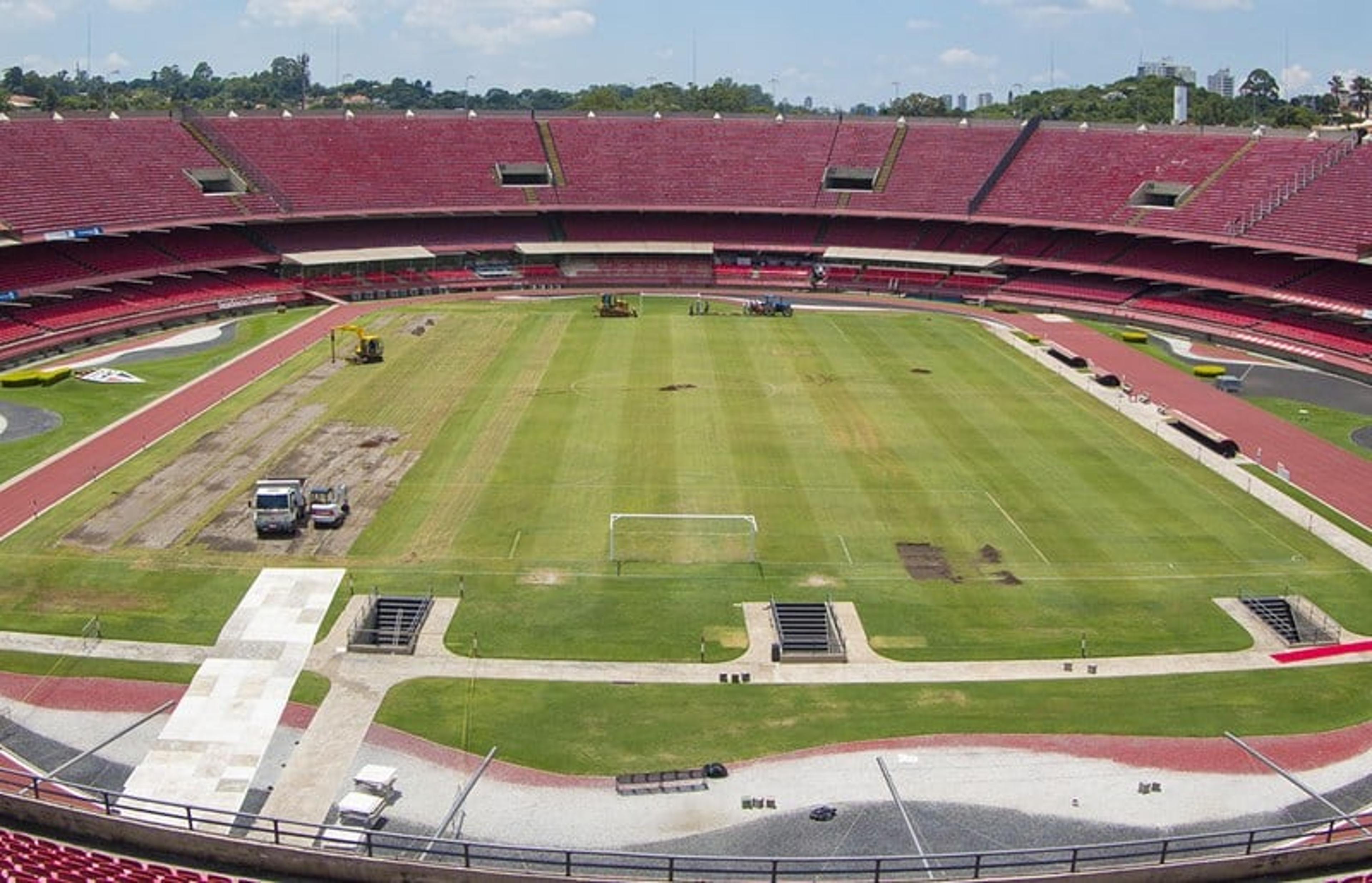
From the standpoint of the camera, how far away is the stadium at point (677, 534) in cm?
2752

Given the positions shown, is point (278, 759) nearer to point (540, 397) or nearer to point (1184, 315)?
point (540, 397)

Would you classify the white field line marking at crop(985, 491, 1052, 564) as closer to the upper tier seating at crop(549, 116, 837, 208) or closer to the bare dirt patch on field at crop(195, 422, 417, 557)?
the bare dirt patch on field at crop(195, 422, 417, 557)

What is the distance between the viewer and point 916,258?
10119 cm

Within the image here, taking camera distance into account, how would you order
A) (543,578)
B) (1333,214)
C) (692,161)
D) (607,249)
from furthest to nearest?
(692,161) < (607,249) < (1333,214) < (543,578)

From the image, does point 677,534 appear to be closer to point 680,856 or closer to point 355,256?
point 680,856

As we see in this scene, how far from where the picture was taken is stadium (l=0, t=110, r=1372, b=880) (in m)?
27.5

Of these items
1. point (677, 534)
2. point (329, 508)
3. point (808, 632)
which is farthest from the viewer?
point (677, 534)

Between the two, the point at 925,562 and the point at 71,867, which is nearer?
the point at 71,867

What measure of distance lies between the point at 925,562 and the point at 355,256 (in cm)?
6574

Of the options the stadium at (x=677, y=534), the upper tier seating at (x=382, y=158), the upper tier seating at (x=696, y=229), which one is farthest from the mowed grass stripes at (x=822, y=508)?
the upper tier seating at (x=696, y=229)

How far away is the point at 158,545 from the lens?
139ft

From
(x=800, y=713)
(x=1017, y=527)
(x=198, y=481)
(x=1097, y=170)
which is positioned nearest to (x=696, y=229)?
(x=1097, y=170)

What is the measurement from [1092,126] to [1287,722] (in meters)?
85.0

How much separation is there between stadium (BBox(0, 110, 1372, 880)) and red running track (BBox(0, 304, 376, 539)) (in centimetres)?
34
